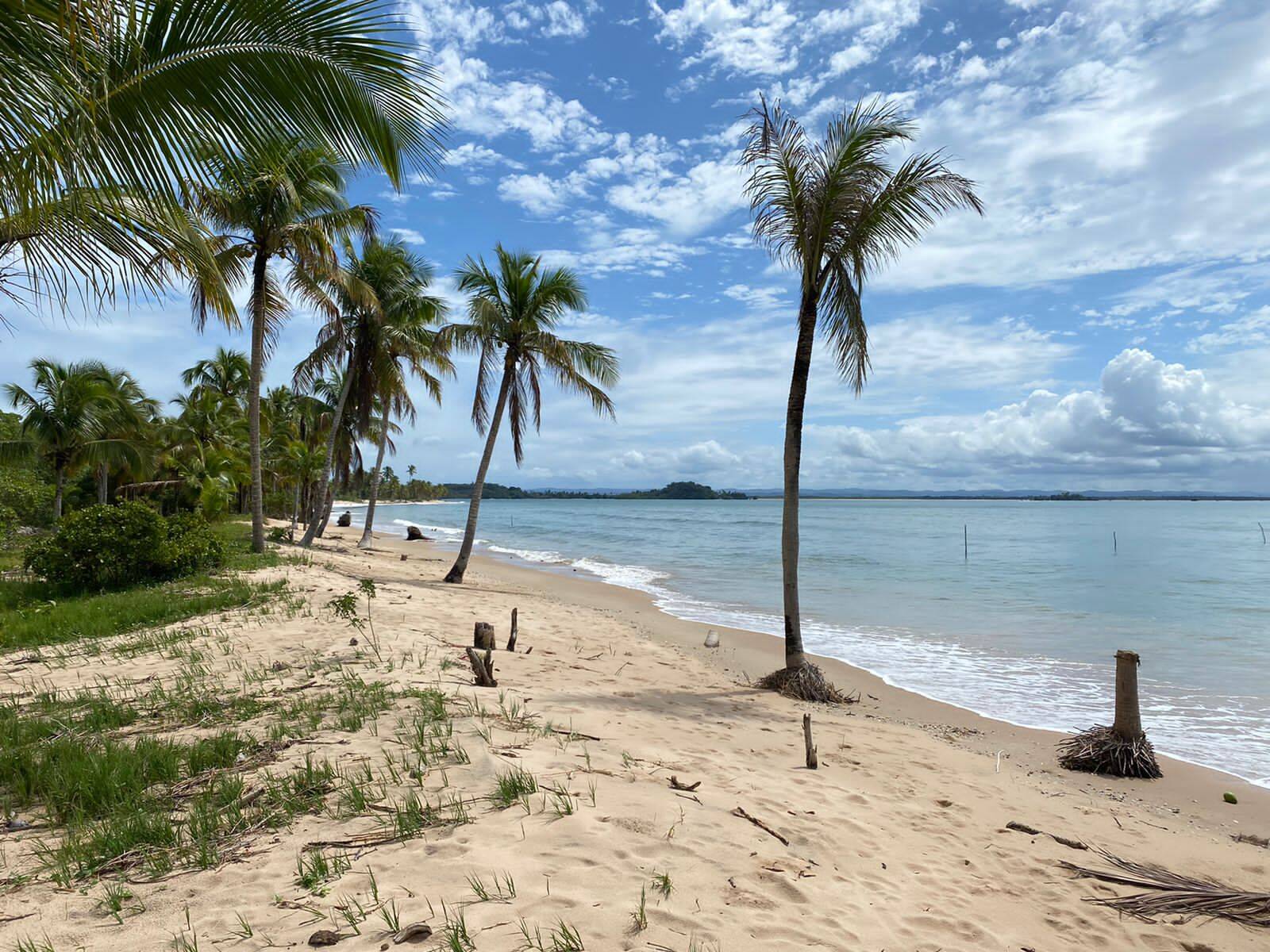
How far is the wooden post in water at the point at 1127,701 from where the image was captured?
7.08 meters

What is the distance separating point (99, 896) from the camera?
318 centimetres

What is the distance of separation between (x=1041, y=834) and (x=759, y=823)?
2374mm

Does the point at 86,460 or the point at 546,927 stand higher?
the point at 86,460

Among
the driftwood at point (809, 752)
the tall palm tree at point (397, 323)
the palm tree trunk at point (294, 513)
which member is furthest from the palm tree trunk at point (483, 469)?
the driftwood at point (809, 752)

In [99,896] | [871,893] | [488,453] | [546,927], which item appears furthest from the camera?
[488,453]

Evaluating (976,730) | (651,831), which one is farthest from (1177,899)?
(976,730)

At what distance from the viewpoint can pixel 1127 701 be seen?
713 cm

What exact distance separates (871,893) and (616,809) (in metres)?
1.39

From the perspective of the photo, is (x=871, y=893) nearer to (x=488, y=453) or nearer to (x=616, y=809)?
(x=616, y=809)

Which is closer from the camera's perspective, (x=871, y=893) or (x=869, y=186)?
(x=871, y=893)

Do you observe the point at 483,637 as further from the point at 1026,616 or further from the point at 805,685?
the point at 1026,616

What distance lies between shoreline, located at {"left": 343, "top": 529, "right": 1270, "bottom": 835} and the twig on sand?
4115 mm

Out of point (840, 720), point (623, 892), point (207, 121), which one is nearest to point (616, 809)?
point (623, 892)

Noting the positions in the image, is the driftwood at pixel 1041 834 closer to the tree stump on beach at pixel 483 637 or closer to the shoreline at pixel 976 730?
the shoreline at pixel 976 730
